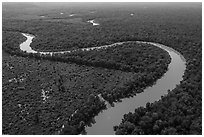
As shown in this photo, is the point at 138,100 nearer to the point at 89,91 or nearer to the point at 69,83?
the point at 89,91

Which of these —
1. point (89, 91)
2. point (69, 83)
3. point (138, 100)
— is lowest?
point (138, 100)

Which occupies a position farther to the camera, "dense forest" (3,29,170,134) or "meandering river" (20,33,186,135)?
"dense forest" (3,29,170,134)

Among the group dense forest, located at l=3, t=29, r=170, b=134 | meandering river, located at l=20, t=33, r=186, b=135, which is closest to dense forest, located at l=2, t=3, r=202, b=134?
dense forest, located at l=3, t=29, r=170, b=134

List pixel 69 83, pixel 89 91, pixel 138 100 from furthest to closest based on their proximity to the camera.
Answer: pixel 69 83 → pixel 89 91 → pixel 138 100

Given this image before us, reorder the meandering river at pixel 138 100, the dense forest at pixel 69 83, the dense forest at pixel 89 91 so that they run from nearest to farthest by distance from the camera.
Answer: the dense forest at pixel 89 91, the meandering river at pixel 138 100, the dense forest at pixel 69 83

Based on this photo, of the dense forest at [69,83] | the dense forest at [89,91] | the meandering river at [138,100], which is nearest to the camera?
the dense forest at [89,91]

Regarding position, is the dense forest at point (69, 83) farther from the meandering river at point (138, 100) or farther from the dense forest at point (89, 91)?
the meandering river at point (138, 100)

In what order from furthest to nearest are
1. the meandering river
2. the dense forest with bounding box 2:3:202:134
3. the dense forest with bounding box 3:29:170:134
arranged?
the dense forest with bounding box 3:29:170:134
the meandering river
the dense forest with bounding box 2:3:202:134

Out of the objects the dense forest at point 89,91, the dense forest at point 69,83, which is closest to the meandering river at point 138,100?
the dense forest at point 69,83

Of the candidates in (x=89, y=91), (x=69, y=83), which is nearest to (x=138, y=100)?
(x=89, y=91)

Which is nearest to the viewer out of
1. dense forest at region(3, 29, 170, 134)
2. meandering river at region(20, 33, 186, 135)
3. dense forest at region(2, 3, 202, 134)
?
dense forest at region(2, 3, 202, 134)

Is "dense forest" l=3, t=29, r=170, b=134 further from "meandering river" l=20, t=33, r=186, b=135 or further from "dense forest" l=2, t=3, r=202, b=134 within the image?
"meandering river" l=20, t=33, r=186, b=135
